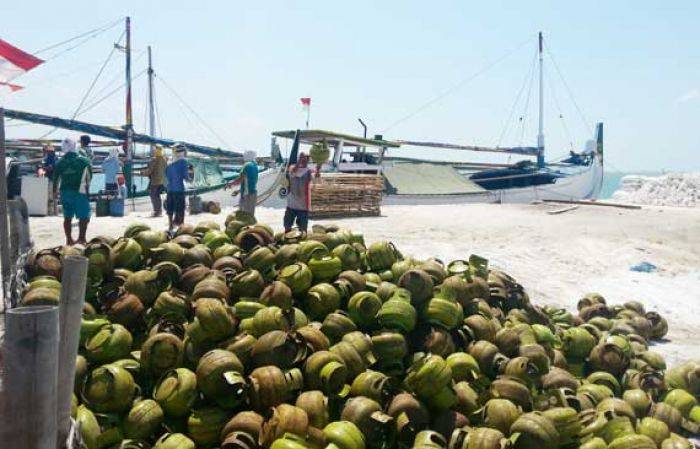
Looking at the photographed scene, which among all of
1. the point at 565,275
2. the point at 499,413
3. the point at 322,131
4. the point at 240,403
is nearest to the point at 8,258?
the point at 240,403

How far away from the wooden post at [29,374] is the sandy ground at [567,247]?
911 cm

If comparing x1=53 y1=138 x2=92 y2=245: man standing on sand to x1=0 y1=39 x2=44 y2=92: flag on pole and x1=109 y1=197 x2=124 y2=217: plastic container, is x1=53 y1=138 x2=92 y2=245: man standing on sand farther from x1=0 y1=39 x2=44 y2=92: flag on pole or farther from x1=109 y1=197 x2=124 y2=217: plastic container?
x1=109 y1=197 x2=124 y2=217: plastic container

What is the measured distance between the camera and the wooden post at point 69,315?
3.41m

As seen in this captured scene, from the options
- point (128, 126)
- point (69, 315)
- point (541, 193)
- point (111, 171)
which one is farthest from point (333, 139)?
point (69, 315)

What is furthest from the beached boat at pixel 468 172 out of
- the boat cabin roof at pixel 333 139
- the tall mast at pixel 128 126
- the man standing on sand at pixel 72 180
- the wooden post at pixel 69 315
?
the wooden post at pixel 69 315

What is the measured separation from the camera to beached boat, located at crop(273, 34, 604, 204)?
26.0m

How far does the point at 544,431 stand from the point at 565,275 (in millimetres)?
9411

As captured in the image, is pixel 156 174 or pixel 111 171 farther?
pixel 111 171

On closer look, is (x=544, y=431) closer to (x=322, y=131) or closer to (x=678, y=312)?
(x=678, y=312)

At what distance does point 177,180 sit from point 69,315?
10768 millimetres

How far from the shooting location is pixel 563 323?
29.5 feet

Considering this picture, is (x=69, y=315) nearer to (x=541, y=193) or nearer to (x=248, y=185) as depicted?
(x=248, y=185)

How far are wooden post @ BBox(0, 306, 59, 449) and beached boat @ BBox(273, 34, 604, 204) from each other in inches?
846

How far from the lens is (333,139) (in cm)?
2492
